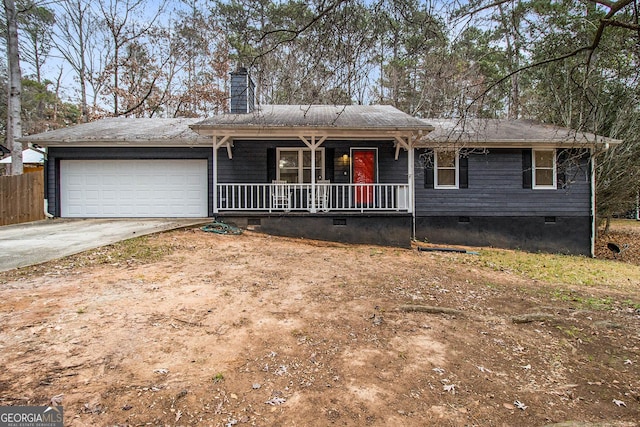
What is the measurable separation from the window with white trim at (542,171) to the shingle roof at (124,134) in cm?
1056

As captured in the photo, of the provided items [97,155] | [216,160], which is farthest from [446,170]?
[97,155]

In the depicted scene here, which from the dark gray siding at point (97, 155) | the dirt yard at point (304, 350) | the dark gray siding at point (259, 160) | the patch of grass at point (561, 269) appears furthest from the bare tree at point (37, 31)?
the patch of grass at point (561, 269)

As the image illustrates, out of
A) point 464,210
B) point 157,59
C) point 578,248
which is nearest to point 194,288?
point 464,210

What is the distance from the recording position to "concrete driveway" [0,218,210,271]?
18.1ft

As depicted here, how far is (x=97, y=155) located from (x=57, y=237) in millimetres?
4526

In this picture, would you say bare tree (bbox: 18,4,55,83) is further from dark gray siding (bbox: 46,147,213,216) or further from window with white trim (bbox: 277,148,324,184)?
window with white trim (bbox: 277,148,324,184)

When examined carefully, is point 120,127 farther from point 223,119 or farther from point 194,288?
point 194,288

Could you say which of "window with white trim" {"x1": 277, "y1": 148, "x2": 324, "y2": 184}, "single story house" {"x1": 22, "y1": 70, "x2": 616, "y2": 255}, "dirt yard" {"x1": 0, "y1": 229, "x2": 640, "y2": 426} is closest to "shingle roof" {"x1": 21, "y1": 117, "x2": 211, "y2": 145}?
"single story house" {"x1": 22, "y1": 70, "x2": 616, "y2": 255}

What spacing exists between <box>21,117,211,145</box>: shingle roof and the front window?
7405mm

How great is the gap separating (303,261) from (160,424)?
4513mm

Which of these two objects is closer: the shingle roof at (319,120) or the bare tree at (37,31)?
the shingle roof at (319,120)

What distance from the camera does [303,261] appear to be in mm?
6543

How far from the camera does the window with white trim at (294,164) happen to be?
10.9m

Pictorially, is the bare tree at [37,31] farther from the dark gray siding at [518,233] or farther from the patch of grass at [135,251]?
the dark gray siding at [518,233]
